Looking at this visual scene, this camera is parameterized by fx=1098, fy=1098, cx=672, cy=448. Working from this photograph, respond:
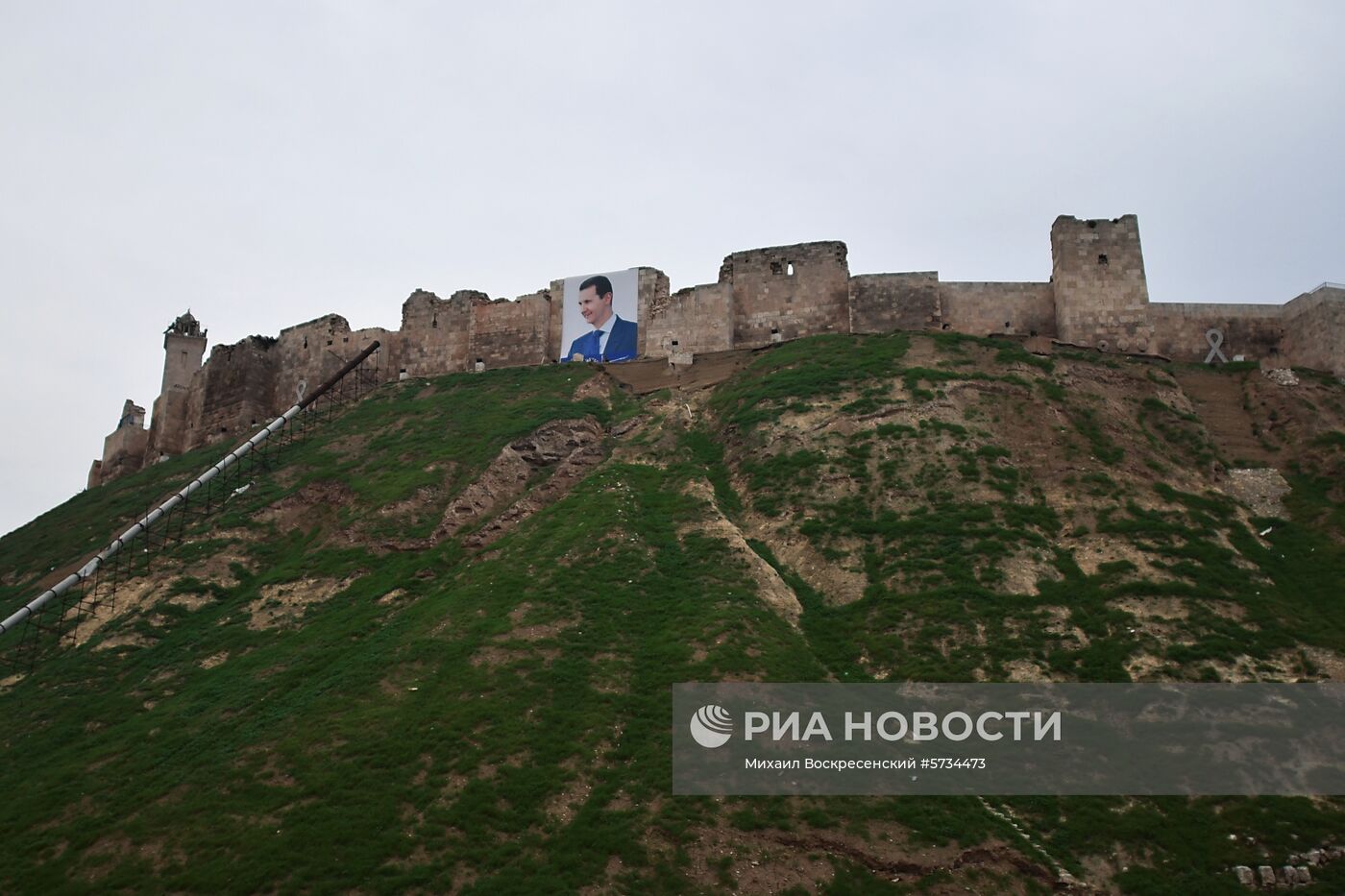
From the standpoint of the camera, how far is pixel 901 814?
2366 centimetres

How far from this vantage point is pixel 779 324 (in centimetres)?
4819

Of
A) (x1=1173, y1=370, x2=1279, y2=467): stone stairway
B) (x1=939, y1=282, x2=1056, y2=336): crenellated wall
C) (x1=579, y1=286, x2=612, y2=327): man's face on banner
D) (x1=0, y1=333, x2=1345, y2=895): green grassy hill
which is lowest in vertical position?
(x1=0, y1=333, x2=1345, y2=895): green grassy hill

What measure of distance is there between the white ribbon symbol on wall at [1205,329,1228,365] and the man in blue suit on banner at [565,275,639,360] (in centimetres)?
2405

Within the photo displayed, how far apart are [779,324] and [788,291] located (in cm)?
155

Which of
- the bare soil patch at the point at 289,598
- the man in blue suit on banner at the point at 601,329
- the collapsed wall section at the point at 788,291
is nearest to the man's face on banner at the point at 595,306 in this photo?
the man in blue suit on banner at the point at 601,329

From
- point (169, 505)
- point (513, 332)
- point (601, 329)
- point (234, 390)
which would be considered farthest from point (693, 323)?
point (234, 390)

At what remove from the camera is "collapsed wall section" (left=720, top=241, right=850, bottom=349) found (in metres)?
47.7

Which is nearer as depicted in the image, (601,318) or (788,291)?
(788,291)

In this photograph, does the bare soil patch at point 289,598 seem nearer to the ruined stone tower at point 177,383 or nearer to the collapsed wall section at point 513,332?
the collapsed wall section at point 513,332

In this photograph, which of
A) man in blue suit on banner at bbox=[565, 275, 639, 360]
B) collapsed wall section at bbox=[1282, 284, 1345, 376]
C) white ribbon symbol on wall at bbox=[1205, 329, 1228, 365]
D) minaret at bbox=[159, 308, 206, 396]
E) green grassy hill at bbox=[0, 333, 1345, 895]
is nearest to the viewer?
green grassy hill at bbox=[0, 333, 1345, 895]

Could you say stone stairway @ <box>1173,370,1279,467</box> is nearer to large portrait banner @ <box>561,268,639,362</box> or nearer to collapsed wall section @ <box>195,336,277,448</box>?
large portrait banner @ <box>561,268,639,362</box>

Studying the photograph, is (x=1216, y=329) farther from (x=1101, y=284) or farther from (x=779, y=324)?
(x=779, y=324)

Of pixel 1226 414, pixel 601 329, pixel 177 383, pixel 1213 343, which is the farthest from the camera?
pixel 177 383

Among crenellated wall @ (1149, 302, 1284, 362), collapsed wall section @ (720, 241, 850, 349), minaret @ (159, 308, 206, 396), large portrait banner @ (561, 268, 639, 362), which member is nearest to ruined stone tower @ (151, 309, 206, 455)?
minaret @ (159, 308, 206, 396)
